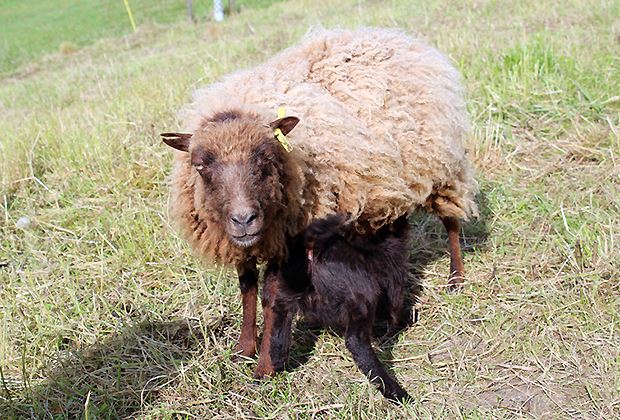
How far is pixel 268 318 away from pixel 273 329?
0.39 ft

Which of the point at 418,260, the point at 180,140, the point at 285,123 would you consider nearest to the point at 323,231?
the point at 285,123

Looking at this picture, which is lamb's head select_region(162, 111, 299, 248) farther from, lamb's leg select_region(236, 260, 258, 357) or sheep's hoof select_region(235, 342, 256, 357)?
sheep's hoof select_region(235, 342, 256, 357)

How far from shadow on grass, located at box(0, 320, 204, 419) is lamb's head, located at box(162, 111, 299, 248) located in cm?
83

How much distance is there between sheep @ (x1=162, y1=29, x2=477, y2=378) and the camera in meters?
2.98

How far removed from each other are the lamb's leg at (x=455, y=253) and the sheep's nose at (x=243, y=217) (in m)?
1.61

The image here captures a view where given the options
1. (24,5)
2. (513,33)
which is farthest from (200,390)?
(24,5)

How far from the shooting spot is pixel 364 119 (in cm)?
348

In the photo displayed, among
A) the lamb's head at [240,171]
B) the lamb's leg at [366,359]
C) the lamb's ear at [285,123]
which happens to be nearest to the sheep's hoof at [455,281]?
the lamb's leg at [366,359]

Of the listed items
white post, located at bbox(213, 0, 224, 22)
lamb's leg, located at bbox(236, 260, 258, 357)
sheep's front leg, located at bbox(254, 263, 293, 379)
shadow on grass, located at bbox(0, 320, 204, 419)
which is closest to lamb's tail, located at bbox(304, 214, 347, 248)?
sheep's front leg, located at bbox(254, 263, 293, 379)

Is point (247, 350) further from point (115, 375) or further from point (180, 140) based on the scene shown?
point (180, 140)

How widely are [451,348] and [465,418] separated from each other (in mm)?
607

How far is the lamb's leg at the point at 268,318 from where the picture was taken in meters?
3.23

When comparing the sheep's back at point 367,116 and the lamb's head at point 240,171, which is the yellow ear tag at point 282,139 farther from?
the sheep's back at point 367,116

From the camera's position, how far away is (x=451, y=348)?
3.38m
